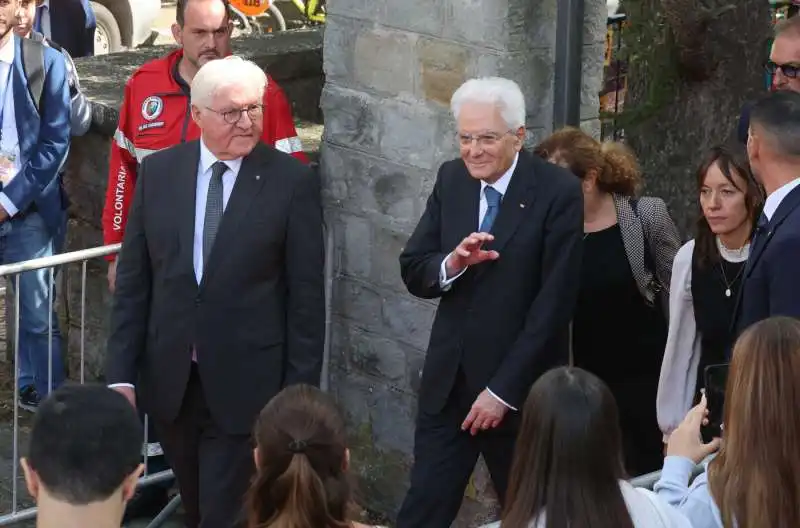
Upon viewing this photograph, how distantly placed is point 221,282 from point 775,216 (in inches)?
69.1

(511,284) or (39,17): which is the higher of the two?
(39,17)

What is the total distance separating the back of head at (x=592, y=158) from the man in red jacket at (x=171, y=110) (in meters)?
1.09

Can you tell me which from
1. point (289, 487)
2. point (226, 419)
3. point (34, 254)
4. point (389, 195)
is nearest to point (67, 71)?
point (34, 254)

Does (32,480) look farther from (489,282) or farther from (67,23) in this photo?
(67,23)

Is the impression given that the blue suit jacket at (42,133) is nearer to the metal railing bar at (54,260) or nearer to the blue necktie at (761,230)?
the metal railing bar at (54,260)

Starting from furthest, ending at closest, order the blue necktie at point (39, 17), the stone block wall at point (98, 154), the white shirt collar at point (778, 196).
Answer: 1. the blue necktie at point (39, 17)
2. the stone block wall at point (98, 154)
3. the white shirt collar at point (778, 196)

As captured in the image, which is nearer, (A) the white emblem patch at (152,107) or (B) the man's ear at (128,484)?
(B) the man's ear at (128,484)

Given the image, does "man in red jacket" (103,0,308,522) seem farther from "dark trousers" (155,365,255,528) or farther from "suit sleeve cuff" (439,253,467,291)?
"suit sleeve cuff" (439,253,467,291)

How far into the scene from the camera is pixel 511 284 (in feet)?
16.1

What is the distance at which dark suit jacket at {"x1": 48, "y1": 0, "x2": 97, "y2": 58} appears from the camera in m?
9.06

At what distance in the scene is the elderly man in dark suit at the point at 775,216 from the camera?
439cm

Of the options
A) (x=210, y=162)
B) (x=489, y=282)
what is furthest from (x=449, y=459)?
(x=210, y=162)

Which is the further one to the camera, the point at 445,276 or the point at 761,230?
the point at 445,276

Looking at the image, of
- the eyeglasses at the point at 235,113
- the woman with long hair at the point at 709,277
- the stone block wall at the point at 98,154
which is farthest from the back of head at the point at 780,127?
the stone block wall at the point at 98,154
